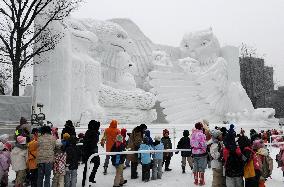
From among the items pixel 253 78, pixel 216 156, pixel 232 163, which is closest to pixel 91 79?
pixel 216 156

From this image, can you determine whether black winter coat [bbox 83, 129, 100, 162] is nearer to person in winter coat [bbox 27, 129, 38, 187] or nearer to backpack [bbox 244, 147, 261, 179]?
person in winter coat [bbox 27, 129, 38, 187]

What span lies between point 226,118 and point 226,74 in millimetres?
2916

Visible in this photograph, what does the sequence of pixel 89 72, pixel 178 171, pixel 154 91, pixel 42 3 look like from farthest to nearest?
1. pixel 154 91
2. pixel 89 72
3. pixel 42 3
4. pixel 178 171

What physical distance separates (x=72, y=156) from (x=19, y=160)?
3.45 feet

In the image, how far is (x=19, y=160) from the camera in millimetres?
6789

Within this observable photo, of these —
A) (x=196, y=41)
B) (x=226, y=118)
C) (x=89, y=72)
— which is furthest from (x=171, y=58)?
(x=89, y=72)

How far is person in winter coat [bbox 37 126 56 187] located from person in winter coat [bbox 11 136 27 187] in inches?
21.9

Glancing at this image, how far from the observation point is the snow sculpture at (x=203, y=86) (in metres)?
20.3

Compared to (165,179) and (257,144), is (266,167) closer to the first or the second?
(257,144)

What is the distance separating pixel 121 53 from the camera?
59.2 ft

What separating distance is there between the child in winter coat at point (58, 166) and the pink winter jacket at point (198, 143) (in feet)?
9.16

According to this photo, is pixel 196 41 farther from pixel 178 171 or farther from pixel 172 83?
pixel 178 171

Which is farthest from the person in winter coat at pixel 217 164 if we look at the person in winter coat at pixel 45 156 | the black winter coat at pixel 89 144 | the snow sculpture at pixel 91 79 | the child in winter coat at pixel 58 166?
the snow sculpture at pixel 91 79

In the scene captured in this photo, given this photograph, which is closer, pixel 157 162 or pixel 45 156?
pixel 45 156
